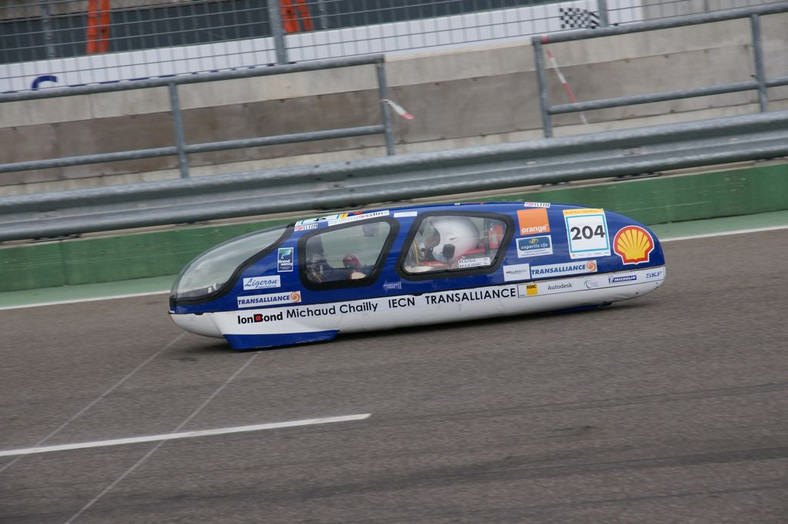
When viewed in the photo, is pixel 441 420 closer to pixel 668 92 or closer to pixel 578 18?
pixel 668 92

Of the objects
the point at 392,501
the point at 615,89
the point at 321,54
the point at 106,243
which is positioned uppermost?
the point at 321,54

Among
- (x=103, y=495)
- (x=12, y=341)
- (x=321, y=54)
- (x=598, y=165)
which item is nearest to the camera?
(x=103, y=495)

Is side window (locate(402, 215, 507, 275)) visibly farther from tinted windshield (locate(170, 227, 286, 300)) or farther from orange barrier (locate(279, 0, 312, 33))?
orange barrier (locate(279, 0, 312, 33))

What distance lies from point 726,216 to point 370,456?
6994 millimetres

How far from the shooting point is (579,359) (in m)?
6.71

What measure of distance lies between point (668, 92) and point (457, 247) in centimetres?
441

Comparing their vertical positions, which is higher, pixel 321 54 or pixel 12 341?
pixel 321 54

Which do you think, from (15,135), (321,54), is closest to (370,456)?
(321,54)

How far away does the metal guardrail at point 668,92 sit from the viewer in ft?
35.4

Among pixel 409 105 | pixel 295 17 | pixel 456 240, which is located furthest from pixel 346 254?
pixel 295 17

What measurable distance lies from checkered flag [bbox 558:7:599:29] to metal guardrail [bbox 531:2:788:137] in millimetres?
632

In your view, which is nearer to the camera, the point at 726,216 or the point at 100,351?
the point at 100,351

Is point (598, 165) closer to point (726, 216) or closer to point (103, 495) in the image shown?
point (726, 216)

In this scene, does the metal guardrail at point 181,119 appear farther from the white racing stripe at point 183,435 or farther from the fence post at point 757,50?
the white racing stripe at point 183,435
